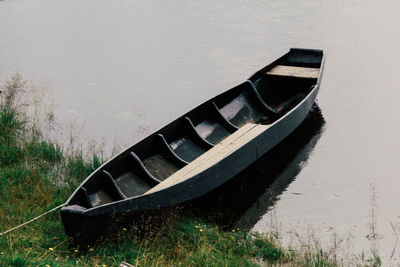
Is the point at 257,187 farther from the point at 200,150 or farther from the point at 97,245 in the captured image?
the point at 97,245

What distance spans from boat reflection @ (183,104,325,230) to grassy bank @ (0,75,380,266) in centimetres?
49

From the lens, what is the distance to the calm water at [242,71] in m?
10.7

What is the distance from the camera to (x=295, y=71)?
13.7 meters

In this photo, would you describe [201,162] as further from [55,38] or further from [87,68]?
[55,38]

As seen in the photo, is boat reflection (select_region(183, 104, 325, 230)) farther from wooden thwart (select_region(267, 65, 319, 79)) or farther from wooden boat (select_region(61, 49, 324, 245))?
wooden thwart (select_region(267, 65, 319, 79))

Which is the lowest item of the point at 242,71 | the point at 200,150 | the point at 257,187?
the point at 257,187

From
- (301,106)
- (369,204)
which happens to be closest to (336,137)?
(301,106)

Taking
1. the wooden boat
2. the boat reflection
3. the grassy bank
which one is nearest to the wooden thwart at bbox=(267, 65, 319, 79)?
the wooden boat

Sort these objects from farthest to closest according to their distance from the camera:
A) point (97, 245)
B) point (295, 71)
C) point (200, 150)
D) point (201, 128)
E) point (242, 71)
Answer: point (242, 71)
point (295, 71)
point (201, 128)
point (200, 150)
point (97, 245)

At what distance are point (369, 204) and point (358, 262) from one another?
2170 millimetres

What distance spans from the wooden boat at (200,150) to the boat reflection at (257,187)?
665 mm

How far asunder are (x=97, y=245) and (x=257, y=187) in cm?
391

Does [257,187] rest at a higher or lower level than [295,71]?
lower

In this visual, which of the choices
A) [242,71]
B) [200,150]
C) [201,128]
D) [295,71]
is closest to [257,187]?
[200,150]
